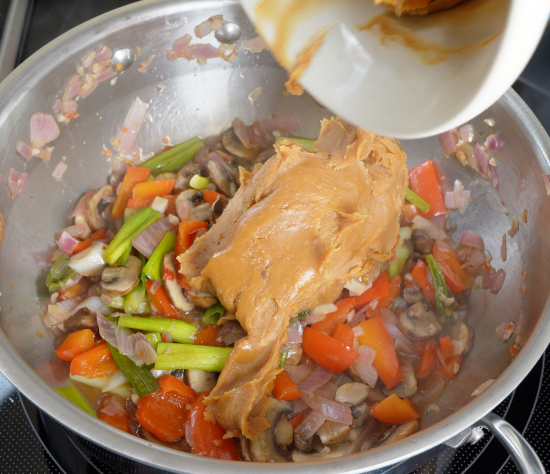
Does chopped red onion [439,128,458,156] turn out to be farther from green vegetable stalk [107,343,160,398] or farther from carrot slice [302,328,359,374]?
green vegetable stalk [107,343,160,398]

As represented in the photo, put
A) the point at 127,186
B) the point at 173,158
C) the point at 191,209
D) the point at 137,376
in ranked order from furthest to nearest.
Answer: the point at 173,158, the point at 127,186, the point at 191,209, the point at 137,376

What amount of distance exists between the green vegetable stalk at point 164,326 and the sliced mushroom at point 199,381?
0.53ft

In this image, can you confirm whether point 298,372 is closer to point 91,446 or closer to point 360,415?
point 360,415

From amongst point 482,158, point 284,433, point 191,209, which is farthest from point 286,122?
point 284,433

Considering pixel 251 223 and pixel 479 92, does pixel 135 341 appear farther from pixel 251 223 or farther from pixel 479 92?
pixel 479 92

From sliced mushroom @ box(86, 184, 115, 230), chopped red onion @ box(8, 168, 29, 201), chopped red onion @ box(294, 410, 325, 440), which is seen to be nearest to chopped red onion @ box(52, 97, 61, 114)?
chopped red onion @ box(8, 168, 29, 201)

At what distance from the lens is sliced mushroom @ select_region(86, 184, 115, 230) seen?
8.49 ft

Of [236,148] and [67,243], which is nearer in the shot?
[67,243]

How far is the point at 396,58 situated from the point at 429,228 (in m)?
1.25

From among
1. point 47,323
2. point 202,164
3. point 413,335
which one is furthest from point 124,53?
point 413,335

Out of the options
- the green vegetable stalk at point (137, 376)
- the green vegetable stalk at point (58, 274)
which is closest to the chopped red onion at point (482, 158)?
the green vegetable stalk at point (137, 376)

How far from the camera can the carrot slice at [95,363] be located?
7.01 feet

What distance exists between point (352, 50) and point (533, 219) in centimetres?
119

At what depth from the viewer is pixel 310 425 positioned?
205 cm
